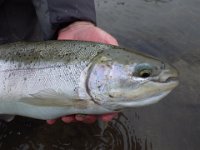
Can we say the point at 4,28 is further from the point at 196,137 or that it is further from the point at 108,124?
the point at 196,137

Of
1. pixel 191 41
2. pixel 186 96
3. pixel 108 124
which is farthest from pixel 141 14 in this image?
pixel 108 124

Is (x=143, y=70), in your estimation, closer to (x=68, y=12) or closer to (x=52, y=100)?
(x=52, y=100)

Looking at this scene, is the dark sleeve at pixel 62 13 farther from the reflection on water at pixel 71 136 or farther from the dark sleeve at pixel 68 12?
the reflection on water at pixel 71 136

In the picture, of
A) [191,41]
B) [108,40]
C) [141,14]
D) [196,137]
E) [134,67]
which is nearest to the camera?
[134,67]

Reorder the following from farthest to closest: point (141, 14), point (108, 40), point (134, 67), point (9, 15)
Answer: point (141, 14) < point (9, 15) < point (108, 40) < point (134, 67)

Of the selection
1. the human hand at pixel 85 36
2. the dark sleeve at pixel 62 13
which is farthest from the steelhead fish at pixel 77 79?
the dark sleeve at pixel 62 13

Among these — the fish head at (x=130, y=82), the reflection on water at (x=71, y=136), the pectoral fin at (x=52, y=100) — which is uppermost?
the fish head at (x=130, y=82)
